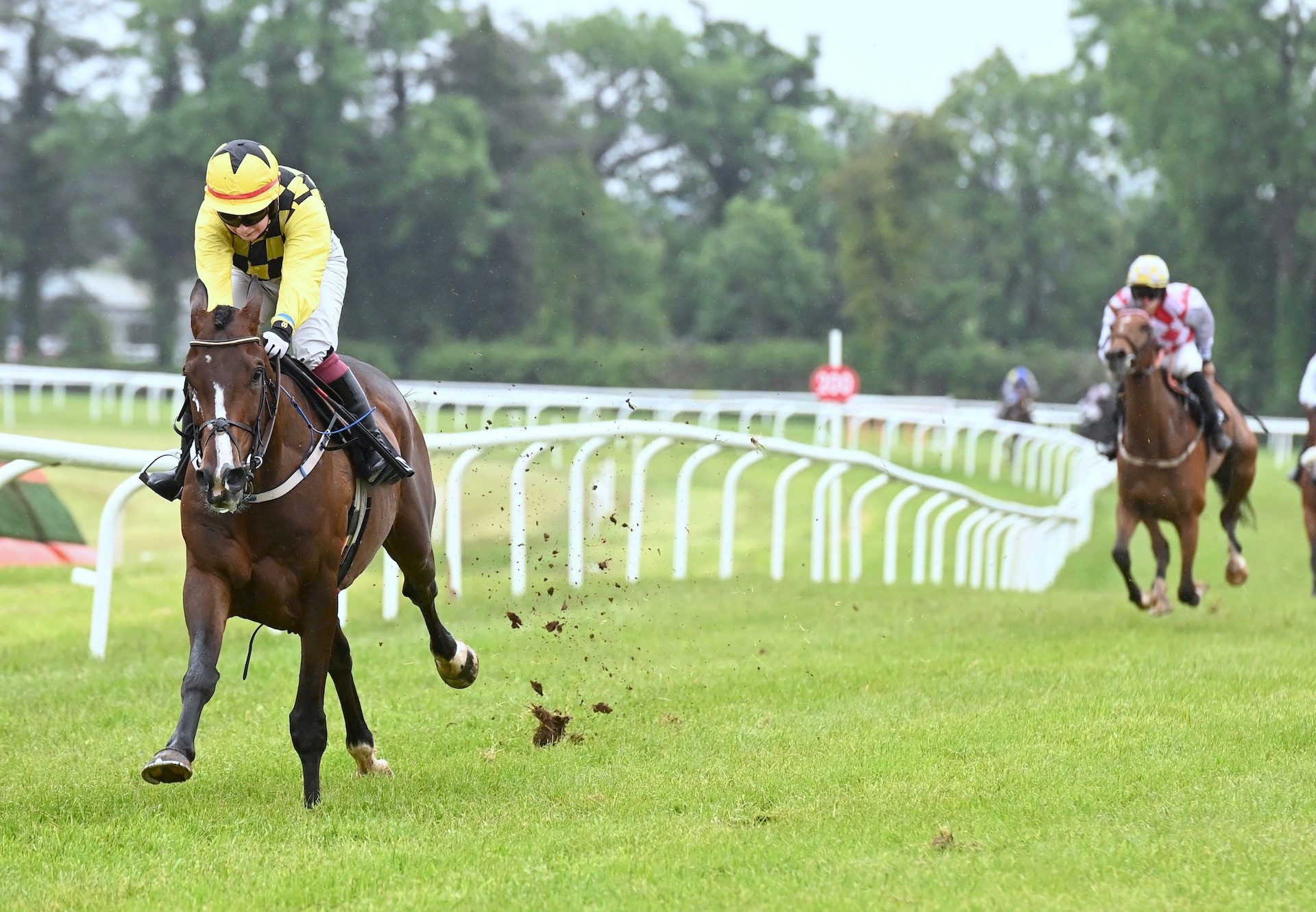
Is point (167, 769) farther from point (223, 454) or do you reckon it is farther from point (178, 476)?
point (178, 476)

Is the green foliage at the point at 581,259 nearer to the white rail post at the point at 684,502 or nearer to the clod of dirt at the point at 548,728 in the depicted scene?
the white rail post at the point at 684,502

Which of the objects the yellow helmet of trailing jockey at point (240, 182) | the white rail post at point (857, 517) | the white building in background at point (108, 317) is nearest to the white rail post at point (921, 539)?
the white rail post at point (857, 517)

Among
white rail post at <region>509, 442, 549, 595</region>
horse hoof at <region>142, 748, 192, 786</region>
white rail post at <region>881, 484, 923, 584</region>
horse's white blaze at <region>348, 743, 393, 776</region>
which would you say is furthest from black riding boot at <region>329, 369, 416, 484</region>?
white rail post at <region>881, 484, 923, 584</region>

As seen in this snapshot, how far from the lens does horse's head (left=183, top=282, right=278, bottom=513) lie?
13.7ft

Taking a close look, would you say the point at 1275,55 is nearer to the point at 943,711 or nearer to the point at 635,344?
the point at 635,344

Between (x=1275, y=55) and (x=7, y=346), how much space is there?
3212 cm

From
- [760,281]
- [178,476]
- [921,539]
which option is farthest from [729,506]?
[760,281]

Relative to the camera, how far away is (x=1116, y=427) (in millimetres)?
9477

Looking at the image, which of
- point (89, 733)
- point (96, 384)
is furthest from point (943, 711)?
point (96, 384)

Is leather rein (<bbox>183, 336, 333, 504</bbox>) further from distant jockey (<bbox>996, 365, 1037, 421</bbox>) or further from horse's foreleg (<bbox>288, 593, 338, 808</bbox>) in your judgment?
distant jockey (<bbox>996, 365, 1037, 421</bbox>)

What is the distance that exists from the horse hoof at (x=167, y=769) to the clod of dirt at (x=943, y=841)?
1.72m

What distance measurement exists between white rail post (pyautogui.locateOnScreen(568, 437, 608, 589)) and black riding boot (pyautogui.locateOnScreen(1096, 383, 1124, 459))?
2.76 m

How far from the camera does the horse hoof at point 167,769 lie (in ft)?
13.0

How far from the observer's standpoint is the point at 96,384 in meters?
26.6
